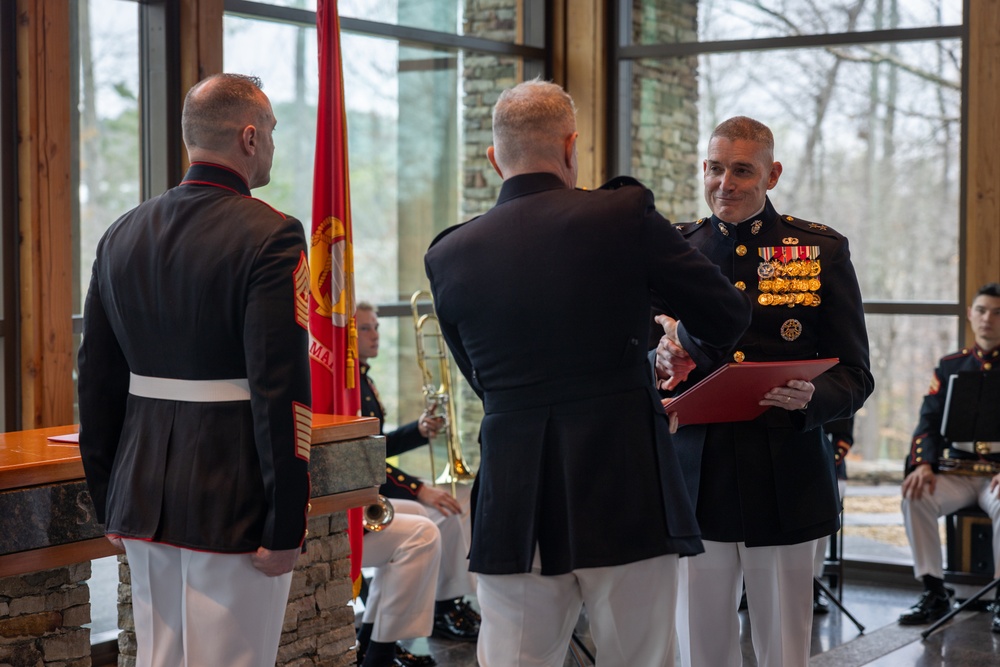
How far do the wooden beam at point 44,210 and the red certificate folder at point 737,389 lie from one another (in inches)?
101

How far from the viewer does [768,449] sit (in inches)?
102

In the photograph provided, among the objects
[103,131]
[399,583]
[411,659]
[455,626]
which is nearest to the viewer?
Answer: [399,583]

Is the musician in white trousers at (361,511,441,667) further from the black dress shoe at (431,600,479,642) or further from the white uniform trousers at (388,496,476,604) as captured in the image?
the black dress shoe at (431,600,479,642)

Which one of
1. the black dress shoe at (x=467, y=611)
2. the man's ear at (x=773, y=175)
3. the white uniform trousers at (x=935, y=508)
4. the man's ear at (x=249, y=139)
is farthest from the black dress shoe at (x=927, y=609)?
the man's ear at (x=249, y=139)

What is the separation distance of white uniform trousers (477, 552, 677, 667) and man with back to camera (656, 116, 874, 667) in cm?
61

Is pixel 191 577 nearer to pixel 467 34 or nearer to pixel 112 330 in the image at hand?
pixel 112 330

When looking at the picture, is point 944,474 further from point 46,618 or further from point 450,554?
point 46,618

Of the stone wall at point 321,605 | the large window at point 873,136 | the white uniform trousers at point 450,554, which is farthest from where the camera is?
the large window at point 873,136

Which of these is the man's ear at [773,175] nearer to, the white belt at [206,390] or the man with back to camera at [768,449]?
the man with back to camera at [768,449]

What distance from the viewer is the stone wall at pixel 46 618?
2.71 m

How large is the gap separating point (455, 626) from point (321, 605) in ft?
3.81

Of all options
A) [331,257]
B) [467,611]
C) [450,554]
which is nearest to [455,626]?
[467,611]

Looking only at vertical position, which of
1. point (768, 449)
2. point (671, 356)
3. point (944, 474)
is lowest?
point (944, 474)

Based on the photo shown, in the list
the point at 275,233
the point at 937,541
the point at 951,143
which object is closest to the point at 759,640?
the point at 275,233
